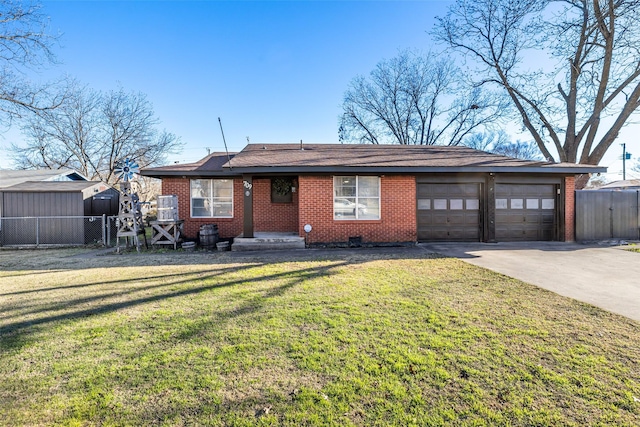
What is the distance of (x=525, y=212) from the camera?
10617mm

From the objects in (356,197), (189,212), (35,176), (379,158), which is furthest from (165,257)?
(35,176)

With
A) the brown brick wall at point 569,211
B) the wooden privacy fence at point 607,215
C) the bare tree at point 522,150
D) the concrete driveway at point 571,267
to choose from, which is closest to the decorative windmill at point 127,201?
the concrete driveway at point 571,267

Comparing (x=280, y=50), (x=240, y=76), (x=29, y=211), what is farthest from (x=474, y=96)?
(x=29, y=211)

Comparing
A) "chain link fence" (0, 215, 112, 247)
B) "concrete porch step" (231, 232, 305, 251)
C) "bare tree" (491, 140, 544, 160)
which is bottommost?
"concrete porch step" (231, 232, 305, 251)

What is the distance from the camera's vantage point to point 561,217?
415 inches

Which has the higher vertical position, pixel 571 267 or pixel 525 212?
pixel 525 212

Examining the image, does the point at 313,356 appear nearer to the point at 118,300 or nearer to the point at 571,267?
the point at 118,300

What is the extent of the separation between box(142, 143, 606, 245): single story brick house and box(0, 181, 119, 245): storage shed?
12.5 feet

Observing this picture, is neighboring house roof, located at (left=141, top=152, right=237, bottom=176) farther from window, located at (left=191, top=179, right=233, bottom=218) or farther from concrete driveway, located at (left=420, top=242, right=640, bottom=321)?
concrete driveway, located at (left=420, top=242, right=640, bottom=321)

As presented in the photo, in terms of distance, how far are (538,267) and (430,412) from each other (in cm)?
608

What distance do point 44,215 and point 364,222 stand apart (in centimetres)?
1210

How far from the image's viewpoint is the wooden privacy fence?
Result: 1052 centimetres

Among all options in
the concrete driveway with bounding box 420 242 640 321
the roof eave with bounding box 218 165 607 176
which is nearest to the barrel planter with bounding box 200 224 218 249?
the roof eave with bounding box 218 165 607 176

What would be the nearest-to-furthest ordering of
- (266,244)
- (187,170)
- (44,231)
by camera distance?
(266,244) → (187,170) → (44,231)
